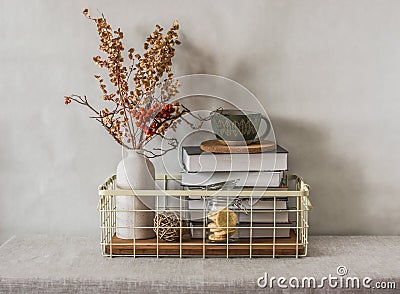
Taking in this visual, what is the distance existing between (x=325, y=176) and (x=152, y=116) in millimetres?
475

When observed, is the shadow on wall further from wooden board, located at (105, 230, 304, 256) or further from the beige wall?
wooden board, located at (105, 230, 304, 256)

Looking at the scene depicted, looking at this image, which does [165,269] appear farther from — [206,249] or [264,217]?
[264,217]

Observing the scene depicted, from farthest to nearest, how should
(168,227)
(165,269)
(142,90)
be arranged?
(142,90) < (168,227) < (165,269)

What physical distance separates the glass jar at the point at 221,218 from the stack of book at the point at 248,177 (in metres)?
0.02

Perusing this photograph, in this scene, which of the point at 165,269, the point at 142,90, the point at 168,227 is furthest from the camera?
the point at 142,90

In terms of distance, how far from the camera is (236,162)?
130 centimetres

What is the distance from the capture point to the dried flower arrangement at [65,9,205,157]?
133cm

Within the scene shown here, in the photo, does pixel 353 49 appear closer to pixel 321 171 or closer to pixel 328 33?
pixel 328 33

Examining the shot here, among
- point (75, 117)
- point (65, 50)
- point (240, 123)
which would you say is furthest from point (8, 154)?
point (240, 123)

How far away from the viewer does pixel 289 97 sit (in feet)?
4.83

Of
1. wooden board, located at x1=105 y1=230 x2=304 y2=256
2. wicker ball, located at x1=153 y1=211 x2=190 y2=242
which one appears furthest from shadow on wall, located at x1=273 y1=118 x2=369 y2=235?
wicker ball, located at x1=153 y1=211 x2=190 y2=242

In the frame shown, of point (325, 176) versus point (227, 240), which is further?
point (325, 176)

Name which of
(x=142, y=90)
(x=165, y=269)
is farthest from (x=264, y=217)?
(x=142, y=90)

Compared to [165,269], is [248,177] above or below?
above
